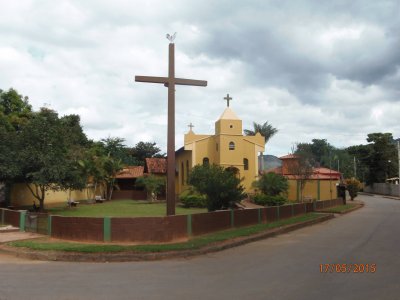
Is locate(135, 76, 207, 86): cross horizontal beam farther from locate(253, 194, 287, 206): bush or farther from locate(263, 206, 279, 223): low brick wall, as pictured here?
locate(253, 194, 287, 206): bush

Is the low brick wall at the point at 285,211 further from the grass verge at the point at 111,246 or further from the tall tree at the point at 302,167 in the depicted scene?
the tall tree at the point at 302,167

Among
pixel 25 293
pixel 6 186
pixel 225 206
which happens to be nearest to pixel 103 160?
pixel 6 186

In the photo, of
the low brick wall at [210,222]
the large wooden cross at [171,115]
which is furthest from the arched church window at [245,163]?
the large wooden cross at [171,115]

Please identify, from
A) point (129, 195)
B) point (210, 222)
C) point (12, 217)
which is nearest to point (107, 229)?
point (210, 222)

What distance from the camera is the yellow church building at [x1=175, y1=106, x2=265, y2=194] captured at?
130 ft

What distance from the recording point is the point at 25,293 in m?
7.61

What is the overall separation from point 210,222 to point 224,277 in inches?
277

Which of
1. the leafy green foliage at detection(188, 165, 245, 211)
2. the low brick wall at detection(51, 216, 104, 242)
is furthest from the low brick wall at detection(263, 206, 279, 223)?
the low brick wall at detection(51, 216, 104, 242)

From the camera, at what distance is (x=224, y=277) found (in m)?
8.94

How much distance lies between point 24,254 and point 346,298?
8723 mm

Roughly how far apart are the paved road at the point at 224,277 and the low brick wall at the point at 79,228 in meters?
2.19

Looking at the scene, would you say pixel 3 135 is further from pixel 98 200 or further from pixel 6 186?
pixel 98 200

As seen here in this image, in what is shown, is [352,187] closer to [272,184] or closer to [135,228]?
[272,184]

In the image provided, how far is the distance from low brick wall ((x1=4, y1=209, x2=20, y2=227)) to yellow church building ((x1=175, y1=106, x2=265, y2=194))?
2261 cm
